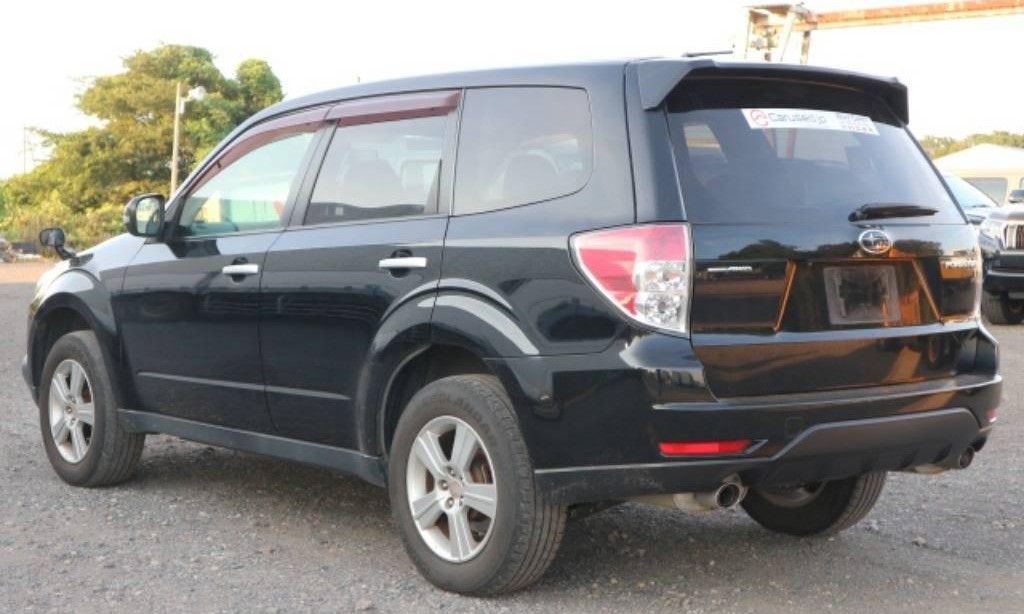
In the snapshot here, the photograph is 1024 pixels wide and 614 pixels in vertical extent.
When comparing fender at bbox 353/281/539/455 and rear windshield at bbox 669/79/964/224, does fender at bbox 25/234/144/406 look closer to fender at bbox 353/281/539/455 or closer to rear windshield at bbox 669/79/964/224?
fender at bbox 353/281/539/455

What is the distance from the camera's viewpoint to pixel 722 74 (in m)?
4.64

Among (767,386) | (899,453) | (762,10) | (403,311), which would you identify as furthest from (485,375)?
(762,10)

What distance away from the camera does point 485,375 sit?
4816 mm

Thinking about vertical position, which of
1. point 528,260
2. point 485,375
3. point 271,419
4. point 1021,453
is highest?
point 528,260

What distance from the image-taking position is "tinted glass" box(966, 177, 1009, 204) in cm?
2578

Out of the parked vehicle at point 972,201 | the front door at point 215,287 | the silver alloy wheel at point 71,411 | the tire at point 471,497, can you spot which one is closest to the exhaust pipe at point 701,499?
the tire at point 471,497

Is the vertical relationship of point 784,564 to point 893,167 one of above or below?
below

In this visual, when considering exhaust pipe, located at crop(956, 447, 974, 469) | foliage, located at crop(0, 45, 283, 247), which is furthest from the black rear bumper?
foliage, located at crop(0, 45, 283, 247)

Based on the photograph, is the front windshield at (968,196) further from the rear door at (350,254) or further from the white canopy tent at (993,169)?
the rear door at (350,254)

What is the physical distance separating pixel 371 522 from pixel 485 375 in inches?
58.8

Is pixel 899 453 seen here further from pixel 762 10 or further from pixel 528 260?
pixel 762 10

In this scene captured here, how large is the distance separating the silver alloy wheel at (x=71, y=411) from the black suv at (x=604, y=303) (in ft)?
4.15

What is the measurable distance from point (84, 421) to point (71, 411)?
12 cm

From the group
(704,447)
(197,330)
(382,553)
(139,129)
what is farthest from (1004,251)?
(139,129)
